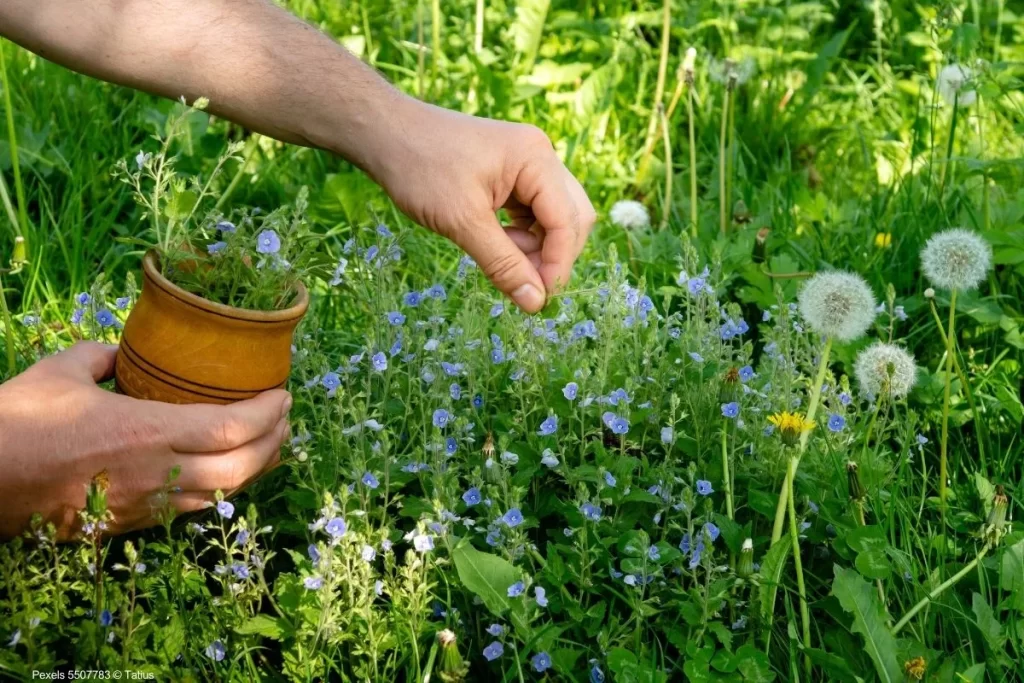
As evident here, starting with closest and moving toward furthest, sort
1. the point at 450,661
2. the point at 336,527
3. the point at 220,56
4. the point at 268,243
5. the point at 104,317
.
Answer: the point at 450,661
the point at 336,527
the point at 268,243
the point at 220,56
the point at 104,317

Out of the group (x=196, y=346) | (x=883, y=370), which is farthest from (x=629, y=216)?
(x=196, y=346)

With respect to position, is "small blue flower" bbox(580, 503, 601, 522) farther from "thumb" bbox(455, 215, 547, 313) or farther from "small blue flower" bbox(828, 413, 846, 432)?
"small blue flower" bbox(828, 413, 846, 432)

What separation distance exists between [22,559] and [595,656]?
93 cm

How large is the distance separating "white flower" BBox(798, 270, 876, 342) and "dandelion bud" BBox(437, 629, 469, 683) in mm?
820

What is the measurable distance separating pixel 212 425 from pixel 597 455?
2.12 feet

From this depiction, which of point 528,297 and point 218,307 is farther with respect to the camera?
point 528,297

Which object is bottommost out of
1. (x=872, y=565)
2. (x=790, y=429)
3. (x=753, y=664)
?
(x=753, y=664)

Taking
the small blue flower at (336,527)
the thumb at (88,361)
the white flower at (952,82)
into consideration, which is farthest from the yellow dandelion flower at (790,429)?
the white flower at (952,82)

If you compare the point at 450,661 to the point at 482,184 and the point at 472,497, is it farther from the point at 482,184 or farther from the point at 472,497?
the point at 482,184

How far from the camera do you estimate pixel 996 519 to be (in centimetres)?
190

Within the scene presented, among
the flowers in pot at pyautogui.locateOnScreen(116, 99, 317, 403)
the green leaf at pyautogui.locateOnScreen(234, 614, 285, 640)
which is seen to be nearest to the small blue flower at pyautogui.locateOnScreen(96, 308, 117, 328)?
the flowers in pot at pyautogui.locateOnScreen(116, 99, 317, 403)

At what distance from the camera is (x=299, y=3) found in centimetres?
433

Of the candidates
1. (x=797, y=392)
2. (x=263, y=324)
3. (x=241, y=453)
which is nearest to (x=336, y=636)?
(x=241, y=453)

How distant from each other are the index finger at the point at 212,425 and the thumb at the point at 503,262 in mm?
423
